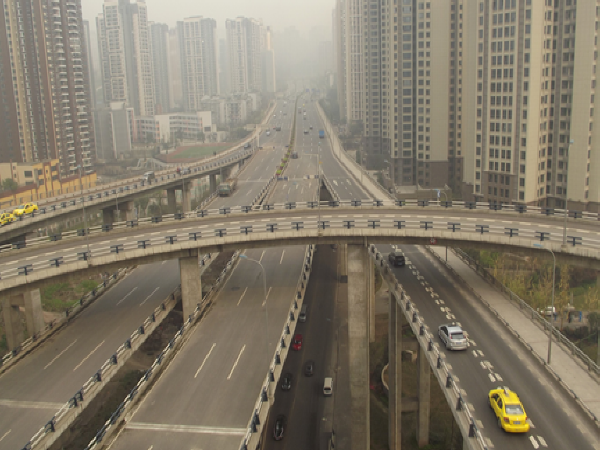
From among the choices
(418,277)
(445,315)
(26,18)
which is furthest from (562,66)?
(26,18)

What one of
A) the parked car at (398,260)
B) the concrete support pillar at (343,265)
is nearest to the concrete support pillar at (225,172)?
the concrete support pillar at (343,265)

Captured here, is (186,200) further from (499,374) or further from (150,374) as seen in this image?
(499,374)

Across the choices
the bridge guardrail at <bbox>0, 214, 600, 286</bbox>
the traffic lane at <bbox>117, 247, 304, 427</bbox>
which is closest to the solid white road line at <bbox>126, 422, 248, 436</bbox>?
the traffic lane at <bbox>117, 247, 304, 427</bbox>

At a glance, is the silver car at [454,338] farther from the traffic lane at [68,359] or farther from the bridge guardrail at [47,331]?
the bridge guardrail at [47,331]

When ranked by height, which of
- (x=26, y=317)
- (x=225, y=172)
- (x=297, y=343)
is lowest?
(x=297, y=343)

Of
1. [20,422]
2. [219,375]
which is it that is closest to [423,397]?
[219,375]

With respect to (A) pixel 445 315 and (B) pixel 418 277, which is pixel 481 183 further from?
(A) pixel 445 315

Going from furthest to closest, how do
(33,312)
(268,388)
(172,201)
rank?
(172,201) → (33,312) → (268,388)
